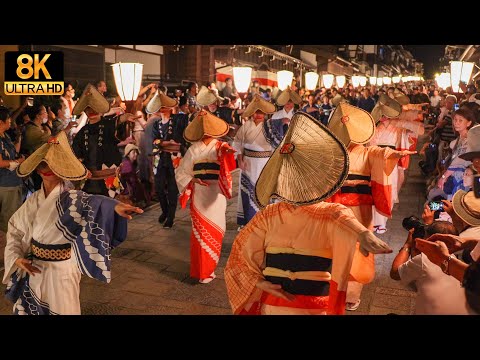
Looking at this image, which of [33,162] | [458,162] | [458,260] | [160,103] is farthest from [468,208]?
[160,103]

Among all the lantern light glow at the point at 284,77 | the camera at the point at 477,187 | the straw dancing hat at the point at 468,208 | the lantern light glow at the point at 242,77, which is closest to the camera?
the straw dancing hat at the point at 468,208

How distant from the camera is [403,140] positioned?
30.6 feet

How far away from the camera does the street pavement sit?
204 inches

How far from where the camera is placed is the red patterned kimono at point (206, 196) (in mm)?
5934

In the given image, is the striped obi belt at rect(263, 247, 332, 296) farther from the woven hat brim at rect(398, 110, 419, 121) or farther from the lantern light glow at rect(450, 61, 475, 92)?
the lantern light glow at rect(450, 61, 475, 92)

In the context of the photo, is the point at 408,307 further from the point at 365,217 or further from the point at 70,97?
the point at 70,97

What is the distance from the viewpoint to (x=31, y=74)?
10.4 meters

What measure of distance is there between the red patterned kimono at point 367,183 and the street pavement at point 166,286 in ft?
3.01

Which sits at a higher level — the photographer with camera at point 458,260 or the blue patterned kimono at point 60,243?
the photographer with camera at point 458,260

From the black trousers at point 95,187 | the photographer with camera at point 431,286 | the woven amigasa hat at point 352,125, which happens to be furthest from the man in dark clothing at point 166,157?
the photographer with camera at point 431,286

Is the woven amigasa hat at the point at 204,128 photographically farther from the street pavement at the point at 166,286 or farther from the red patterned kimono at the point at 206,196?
the street pavement at the point at 166,286

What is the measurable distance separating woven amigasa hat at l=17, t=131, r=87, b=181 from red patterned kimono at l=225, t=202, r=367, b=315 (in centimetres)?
139

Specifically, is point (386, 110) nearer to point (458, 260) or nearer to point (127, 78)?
point (127, 78)

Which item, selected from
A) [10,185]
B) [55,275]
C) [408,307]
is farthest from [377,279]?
[10,185]
